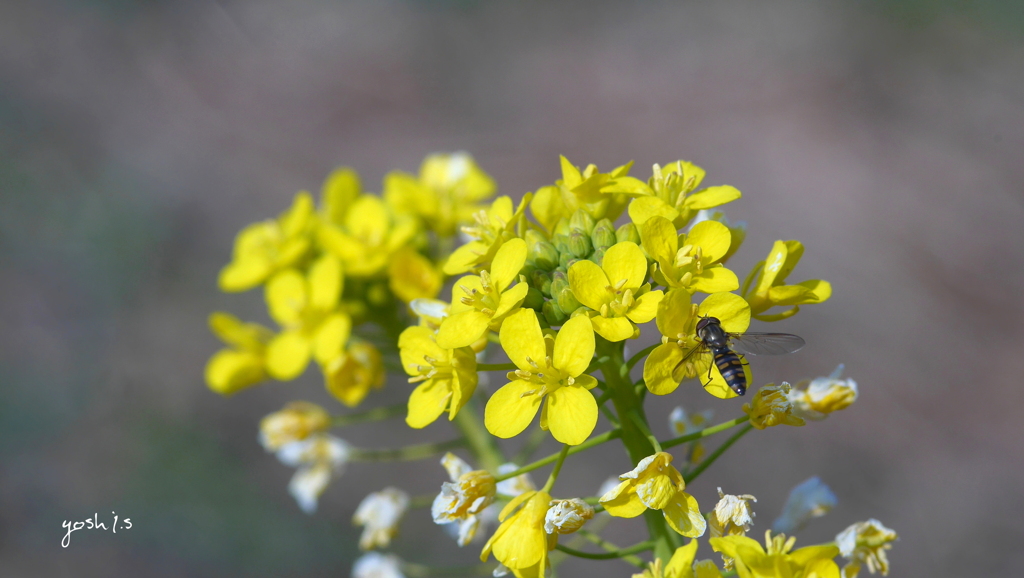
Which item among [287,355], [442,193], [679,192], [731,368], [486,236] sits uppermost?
[442,193]

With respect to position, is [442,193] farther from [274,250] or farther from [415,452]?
[415,452]

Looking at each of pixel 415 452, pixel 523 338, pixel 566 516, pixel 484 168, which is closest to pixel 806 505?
pixel 566 516

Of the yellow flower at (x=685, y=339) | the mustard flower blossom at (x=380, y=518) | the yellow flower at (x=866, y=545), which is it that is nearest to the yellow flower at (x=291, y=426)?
the mustard flower blossom at (x=380, y=518)

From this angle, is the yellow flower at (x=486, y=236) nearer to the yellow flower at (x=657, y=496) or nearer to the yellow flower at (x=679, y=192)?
the yellow flower at (x=679, y=192)

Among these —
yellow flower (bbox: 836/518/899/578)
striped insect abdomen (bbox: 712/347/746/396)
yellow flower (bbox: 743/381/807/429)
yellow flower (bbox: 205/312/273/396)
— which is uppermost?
yellow flower (bbox: 205/312/273/396)

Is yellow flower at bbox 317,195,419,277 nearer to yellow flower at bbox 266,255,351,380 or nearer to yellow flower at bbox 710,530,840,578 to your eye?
yellow flower at bbox 266,255,351,380

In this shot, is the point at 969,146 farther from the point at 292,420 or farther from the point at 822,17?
the point at 292,420

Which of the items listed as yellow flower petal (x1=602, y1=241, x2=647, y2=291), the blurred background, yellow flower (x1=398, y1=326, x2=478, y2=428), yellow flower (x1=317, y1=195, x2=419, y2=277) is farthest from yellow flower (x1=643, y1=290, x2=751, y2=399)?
the blurred background
